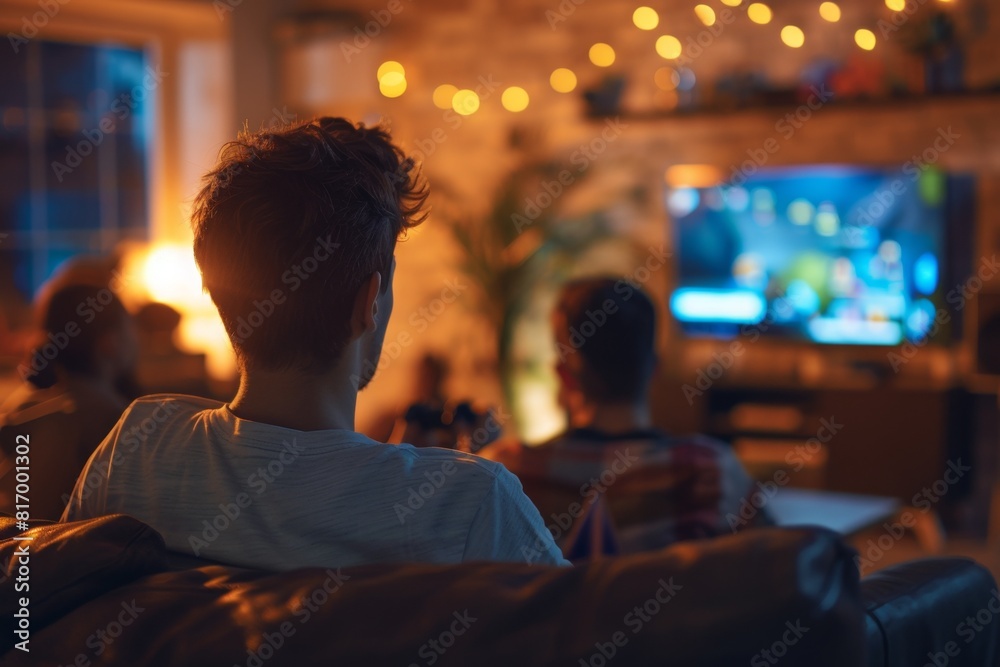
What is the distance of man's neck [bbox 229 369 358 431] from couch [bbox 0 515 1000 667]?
0.16 m

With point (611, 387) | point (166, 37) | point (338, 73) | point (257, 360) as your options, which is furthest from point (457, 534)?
point (166, 37)

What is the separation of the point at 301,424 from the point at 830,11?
4272mm

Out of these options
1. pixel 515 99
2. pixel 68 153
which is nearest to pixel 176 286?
pixel 68 153

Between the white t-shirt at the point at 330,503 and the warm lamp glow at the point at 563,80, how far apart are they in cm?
464

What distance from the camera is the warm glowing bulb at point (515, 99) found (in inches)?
222

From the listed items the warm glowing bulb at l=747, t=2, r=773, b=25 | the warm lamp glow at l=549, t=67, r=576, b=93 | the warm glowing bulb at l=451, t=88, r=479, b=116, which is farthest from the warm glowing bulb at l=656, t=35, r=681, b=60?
the warm glowing bulb at l=451, t=88, r=479, b=116

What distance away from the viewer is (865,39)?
4711mm

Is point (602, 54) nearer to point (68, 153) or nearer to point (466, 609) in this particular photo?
point (68, 153)

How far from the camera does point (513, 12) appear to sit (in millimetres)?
5652

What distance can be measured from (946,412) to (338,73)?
3237 millimetres

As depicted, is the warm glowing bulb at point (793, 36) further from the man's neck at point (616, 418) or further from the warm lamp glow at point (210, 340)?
the man's neck at point (616, 418)

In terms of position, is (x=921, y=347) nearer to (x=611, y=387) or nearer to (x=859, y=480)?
(x=859, y=480)

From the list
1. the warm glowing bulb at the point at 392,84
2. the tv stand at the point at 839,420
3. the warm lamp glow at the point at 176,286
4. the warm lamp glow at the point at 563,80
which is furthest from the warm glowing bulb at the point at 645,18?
the warm lamp glow at the point at 176,286

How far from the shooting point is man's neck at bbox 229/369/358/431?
1.10 meters
